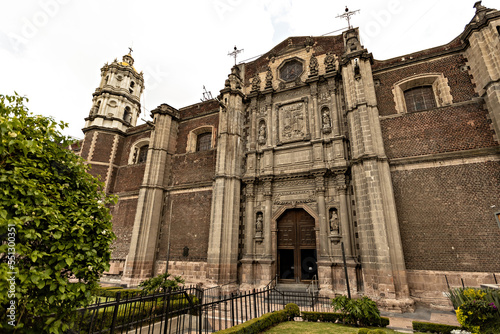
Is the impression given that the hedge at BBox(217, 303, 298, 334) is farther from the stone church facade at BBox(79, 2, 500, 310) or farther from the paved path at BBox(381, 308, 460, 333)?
the stone church facade at BBox(79, 2, 500, 310)

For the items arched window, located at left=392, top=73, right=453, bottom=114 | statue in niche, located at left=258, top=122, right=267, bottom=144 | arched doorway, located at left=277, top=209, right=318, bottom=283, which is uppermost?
arched window, located at left=392, top=73, right=453, bottom=114

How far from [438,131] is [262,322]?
39.2 ft

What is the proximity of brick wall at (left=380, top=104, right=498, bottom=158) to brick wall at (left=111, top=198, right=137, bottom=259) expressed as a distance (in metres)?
18.3

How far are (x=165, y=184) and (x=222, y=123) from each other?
6463mm

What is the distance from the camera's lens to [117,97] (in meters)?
25.7

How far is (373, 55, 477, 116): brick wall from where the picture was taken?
12.6 metres

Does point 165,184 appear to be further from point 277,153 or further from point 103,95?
point 103,95

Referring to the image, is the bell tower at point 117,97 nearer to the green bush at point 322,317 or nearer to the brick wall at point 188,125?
the brick wall at point 188,125

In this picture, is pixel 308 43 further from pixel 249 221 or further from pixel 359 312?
pixel 359 312

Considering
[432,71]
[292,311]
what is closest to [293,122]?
[432,71]

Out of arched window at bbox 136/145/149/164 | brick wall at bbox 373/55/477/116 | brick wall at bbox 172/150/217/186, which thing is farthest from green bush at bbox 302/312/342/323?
arched window at bbox 136/145/149/164

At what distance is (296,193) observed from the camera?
1459 centimetres

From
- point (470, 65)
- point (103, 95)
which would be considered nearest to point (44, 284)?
point (470, 65)

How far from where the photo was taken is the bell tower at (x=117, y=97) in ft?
80.1
